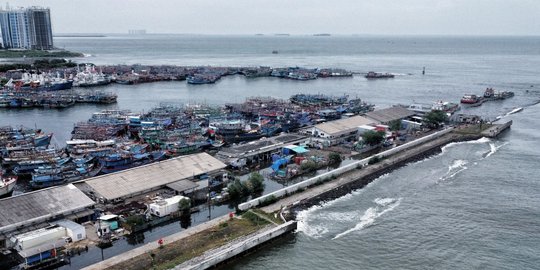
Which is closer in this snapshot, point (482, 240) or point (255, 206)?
point (482, 240)

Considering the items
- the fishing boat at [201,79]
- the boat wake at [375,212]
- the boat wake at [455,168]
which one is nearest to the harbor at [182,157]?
the boat wake at [375,212]

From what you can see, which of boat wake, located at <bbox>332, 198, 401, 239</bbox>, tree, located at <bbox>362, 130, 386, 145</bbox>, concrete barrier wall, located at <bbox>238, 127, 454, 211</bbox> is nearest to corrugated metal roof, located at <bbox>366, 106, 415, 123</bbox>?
concrete barrier wall, located at <bbox>238, 127, 454, 211</bbox>

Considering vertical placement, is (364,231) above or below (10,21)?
below

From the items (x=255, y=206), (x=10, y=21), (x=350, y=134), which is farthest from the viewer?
(x=10, y=21)

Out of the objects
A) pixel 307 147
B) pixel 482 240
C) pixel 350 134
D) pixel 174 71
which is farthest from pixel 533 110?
pixel 174 71

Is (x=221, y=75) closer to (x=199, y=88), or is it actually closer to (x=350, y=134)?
(x=199, y=88)

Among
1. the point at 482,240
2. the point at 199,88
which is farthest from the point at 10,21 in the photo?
the point at 482,240

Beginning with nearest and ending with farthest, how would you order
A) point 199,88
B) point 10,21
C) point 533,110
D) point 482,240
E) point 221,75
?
1. point 482,240
2. point 533,110
3. point 199,88
4. point 221,75
5. point 10,21

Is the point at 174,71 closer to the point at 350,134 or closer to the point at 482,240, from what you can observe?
the point at 350,134
